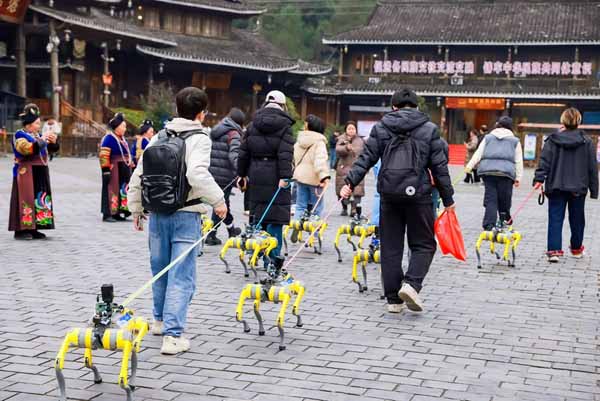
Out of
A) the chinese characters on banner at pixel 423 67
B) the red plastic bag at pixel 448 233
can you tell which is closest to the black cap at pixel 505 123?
the red plastic bag at pixel 448 233

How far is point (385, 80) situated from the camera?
42656 millimetres

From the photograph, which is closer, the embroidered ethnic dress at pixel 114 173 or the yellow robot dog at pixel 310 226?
the yellow robot dog at pixel 310 226

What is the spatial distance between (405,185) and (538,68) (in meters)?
36.3

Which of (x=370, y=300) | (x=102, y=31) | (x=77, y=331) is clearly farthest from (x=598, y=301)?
(x=102, y=31)

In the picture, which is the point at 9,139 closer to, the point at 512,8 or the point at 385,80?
the point at 385,80

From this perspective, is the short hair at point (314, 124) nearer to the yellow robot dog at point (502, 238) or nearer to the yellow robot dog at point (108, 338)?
the yellow robot dog at point (502, 238)

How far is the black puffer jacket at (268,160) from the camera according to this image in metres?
7.76

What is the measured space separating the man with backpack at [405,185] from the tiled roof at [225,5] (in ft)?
106

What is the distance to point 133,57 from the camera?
3456cm

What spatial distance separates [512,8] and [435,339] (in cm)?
4017

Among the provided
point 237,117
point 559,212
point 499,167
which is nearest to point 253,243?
point 237,117

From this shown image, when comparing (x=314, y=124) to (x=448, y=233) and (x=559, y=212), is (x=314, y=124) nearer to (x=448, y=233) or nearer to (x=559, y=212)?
(x=559, y=212)

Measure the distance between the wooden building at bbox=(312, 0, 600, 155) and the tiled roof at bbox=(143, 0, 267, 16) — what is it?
4.56 metres

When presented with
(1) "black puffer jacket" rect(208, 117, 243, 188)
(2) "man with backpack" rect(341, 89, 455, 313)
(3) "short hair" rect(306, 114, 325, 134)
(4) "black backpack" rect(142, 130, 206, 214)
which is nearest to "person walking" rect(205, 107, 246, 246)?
(1) "black puffer jacket" rect(208, 117, 243, 188)
